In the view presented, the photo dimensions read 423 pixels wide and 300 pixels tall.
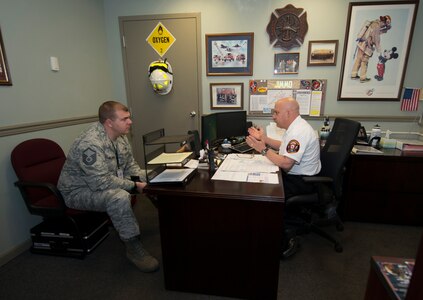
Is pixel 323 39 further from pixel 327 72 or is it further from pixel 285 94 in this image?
pixel 285 94

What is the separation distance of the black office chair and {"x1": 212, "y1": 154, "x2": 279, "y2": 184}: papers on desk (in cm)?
29

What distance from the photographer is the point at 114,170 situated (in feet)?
6.48

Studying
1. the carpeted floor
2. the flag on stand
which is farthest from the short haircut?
the flag on stand

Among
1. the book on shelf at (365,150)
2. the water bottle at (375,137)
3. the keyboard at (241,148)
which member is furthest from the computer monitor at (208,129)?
the water bottle at (375,137)

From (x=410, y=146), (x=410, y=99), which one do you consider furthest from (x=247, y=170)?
(x=410, y=99)

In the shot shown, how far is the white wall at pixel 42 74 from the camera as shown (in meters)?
1.89

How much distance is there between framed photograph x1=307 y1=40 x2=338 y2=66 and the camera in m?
2.67

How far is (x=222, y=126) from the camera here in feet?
8.12

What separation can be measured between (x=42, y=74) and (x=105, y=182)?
1.25 meters

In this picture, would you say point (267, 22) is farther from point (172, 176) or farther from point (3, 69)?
point (3, 69)

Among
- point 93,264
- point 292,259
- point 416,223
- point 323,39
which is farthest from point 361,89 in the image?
point 93,264

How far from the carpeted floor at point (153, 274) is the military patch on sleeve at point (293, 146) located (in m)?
0.90

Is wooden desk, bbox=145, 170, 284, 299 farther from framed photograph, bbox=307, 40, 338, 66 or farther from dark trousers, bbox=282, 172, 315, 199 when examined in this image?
framed photograph, bbox=307, 40, 338, 66

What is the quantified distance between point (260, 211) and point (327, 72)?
2.17 m
